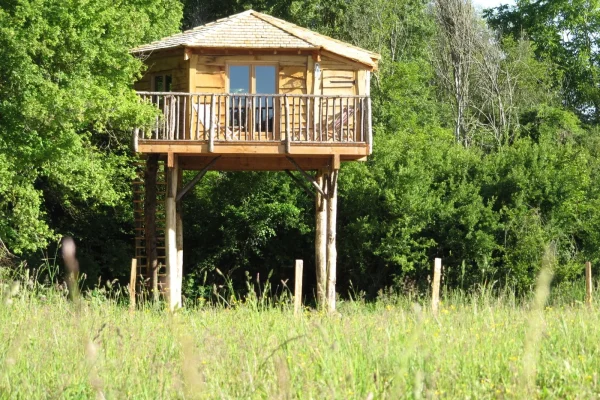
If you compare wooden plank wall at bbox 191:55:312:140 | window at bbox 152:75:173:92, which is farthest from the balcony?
window at bbox 152:75:173:92

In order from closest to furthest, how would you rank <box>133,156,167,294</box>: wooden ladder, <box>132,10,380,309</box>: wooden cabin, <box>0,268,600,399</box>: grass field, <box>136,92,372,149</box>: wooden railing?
<box>0,268,600,399</box>: grass field → <box>136,92,372,149</box>: wooden railing → <box>132,10,380,309</box>: wooden cabin → <box>133,156,167,294</box>: wooden ladder

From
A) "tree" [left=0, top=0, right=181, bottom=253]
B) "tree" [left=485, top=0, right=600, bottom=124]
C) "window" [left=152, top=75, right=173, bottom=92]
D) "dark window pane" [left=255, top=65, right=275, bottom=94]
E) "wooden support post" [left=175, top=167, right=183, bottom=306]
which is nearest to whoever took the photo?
"tree" [left=0, top=0, right=181, bottom=253]

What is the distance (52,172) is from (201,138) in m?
3.44

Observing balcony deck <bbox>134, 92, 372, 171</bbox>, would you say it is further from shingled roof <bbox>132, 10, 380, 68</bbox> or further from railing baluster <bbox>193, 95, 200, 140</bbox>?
shingled roof <bbox>132, 10, 380, 68</bbox>

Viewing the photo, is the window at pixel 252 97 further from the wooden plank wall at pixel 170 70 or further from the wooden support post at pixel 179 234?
the wooden support post at pixel 179 234

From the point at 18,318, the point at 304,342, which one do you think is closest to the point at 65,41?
the point at 18,318

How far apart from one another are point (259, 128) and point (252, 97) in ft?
2.41

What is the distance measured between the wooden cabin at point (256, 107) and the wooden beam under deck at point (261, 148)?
0.02 meters

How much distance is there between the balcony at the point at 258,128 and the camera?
2053cm

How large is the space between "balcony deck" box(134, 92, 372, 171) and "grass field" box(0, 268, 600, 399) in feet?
38.0

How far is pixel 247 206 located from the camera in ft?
103

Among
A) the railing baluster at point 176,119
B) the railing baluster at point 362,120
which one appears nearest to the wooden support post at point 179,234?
the railing baluster at point 176,119

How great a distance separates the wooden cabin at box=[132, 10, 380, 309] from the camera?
20641 millimetres

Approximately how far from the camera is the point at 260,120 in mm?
20750
